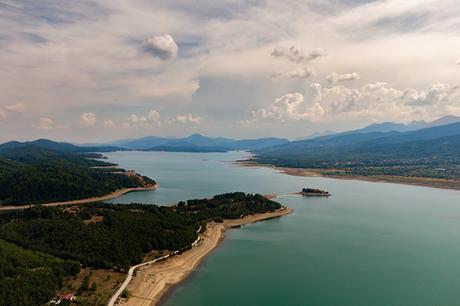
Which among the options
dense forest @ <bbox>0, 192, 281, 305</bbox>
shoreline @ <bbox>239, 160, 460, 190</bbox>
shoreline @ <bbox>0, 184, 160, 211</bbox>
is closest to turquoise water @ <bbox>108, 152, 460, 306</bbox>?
dense forest @ <bbox>0, 192, 281, 305</bbox>

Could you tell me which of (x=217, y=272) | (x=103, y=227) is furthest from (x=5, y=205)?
(x=217, y=272)

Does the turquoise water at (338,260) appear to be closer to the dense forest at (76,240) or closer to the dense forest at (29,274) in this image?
the dense forest at (76,240)

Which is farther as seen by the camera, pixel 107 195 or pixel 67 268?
pixel 107 195

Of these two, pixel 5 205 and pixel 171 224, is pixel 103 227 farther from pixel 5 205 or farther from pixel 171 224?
pixel 5 205

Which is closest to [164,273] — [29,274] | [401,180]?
[29,274]

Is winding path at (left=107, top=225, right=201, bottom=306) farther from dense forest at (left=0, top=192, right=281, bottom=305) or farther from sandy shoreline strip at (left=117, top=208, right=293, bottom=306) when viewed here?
dense forest at (left=0, top=192, right=281, bottom=305)

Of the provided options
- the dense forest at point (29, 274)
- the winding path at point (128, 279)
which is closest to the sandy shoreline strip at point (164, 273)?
the winding path at point (128, 279)
